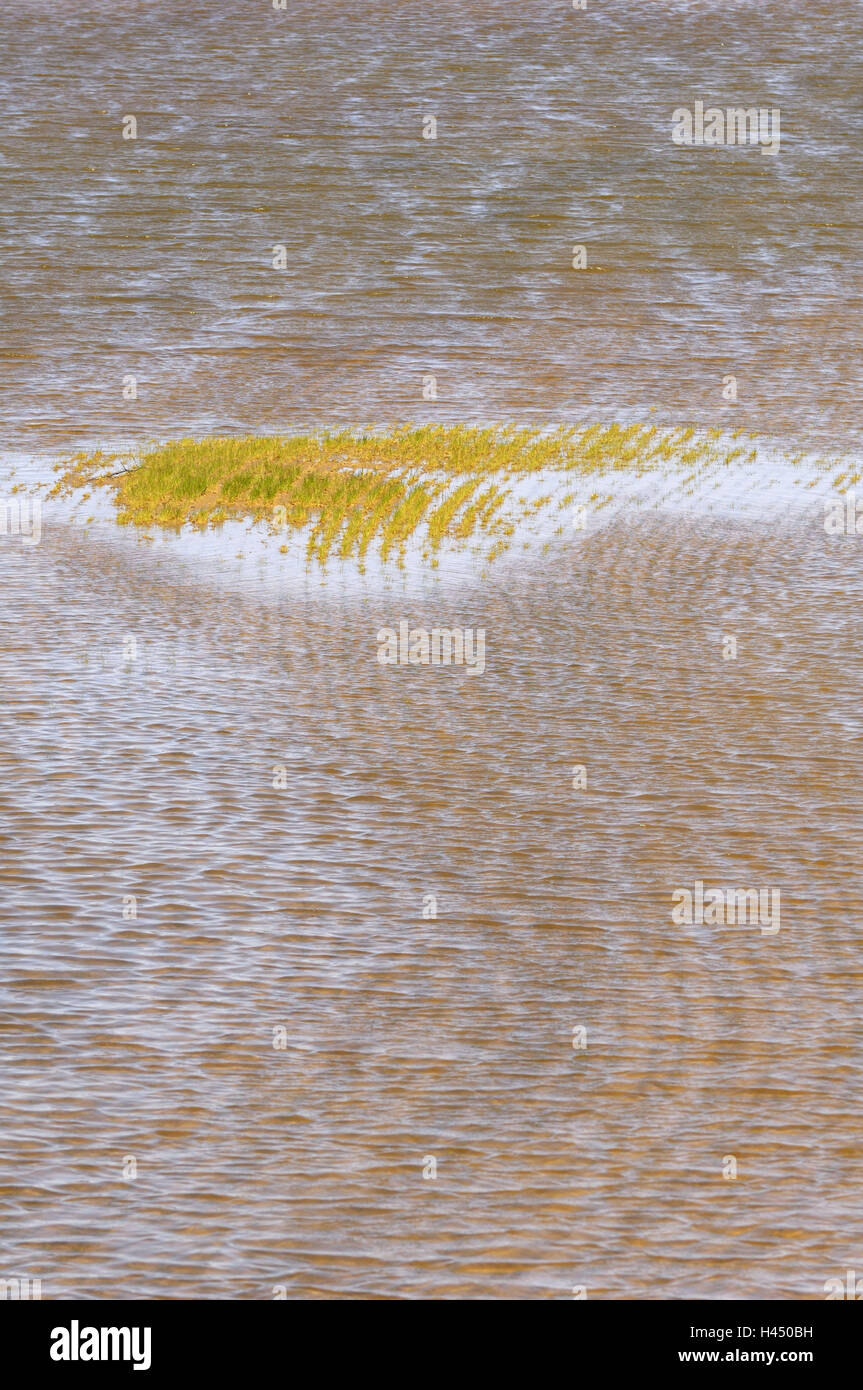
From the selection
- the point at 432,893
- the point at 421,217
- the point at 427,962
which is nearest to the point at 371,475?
the point at 432,893

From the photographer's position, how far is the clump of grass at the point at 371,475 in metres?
18.2

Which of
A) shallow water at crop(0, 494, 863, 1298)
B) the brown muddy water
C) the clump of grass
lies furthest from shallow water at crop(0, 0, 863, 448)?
shallow water at crop(0, 494, 863, 1298)

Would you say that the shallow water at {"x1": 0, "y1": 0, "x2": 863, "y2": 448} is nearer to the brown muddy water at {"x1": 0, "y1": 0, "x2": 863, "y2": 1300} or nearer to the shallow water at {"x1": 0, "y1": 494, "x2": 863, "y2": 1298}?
the brown muddy water at {"x1": 0, "y1": 0, "x2": 863, "y2": 1300}

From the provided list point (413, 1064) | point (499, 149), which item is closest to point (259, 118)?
point (499, 149)

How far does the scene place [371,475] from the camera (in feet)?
66.8

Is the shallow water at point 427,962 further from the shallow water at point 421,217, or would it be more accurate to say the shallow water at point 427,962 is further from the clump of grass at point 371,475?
the shallow water at point 421,217

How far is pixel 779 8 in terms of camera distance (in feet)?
142

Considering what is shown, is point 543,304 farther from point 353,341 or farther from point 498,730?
point 498,730

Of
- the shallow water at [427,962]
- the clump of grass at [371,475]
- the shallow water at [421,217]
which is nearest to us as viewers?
the shallow water at [427,962]

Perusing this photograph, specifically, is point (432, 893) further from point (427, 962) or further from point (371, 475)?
point (371, 475)

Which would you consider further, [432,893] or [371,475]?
[371,475]

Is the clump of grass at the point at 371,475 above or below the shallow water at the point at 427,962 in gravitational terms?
below

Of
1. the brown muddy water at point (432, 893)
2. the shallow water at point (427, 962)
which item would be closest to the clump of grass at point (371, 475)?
the brown muddy water at point (432, 893)

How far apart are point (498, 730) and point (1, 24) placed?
113 feet
